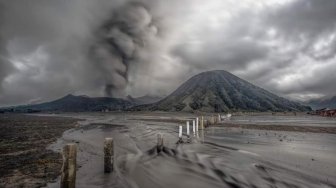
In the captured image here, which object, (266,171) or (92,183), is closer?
(92,183)

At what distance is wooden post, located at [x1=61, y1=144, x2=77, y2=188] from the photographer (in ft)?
40.0

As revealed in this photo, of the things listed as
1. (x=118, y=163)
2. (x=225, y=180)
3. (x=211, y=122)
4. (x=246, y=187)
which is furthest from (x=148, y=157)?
(x=211, y=122)

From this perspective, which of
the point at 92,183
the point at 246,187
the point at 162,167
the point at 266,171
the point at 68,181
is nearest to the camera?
the point at 68,181

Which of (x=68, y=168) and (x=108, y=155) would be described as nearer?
(x=68, y=168)

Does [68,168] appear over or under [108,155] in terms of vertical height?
over

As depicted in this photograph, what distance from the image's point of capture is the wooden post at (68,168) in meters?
12.2

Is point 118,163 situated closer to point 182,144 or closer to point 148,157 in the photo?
point 148,157

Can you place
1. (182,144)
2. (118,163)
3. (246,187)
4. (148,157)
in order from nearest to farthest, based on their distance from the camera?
(246,187), (118,163), (148,157), (182,144)

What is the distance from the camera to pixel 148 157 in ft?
74.2

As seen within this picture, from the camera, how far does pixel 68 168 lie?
12.2 m

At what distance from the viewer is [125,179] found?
15.3 meters

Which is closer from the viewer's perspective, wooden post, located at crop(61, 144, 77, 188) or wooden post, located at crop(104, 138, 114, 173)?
wooden post, located at crop(61, 144, 77, 188)

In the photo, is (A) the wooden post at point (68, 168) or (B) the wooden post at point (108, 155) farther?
(B) the wooden post at point (108, 155)

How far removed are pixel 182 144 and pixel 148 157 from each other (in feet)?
27.0
